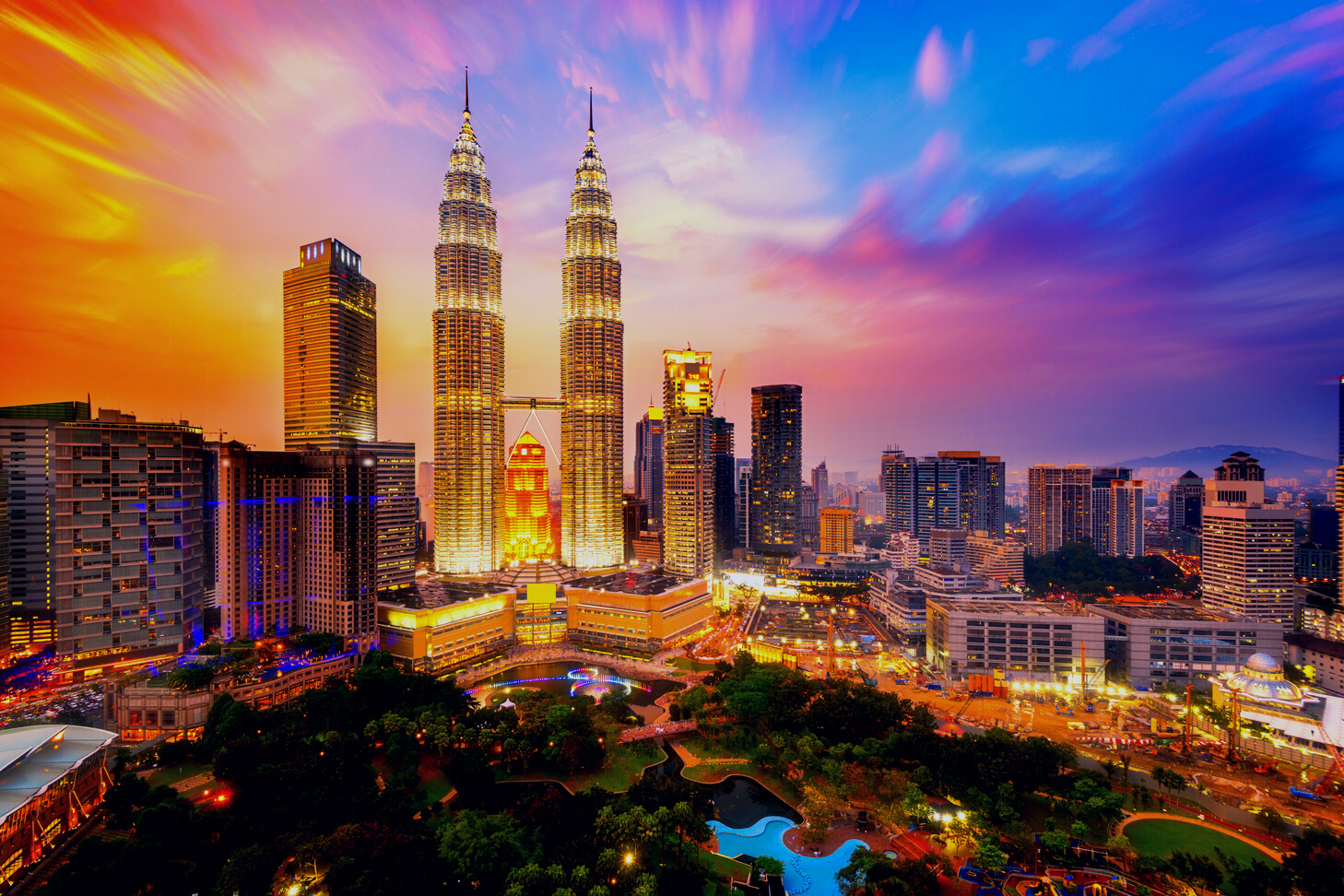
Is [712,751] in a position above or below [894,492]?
below

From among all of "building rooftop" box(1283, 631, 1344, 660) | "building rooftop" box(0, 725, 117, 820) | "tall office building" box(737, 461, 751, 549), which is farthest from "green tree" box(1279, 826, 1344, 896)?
"tall office building" box(737, 461, 751, 549)

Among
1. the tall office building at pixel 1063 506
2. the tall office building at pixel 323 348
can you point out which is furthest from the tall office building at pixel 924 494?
the tall office building at pixel 323 348

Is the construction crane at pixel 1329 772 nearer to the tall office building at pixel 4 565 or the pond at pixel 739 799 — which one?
the pond at pixel 739 799

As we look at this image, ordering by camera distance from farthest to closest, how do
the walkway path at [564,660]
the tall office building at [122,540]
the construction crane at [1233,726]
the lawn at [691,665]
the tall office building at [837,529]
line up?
the tall office building at [837,529], the lawn at [691,665], the walkway path at [564,660], the tall office building at [122,540], the construction crane at [1233,726]

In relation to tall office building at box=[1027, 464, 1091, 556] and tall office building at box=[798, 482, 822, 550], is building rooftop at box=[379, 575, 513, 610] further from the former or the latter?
tall office building at box=[1027, 464, 1091, 556]

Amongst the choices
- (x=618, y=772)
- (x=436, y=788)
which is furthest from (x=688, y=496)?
(x=436, y=788)

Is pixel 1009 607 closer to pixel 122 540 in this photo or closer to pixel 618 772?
pixel 618 772

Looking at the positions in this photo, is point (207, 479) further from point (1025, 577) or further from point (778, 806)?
point (1025, 577)
